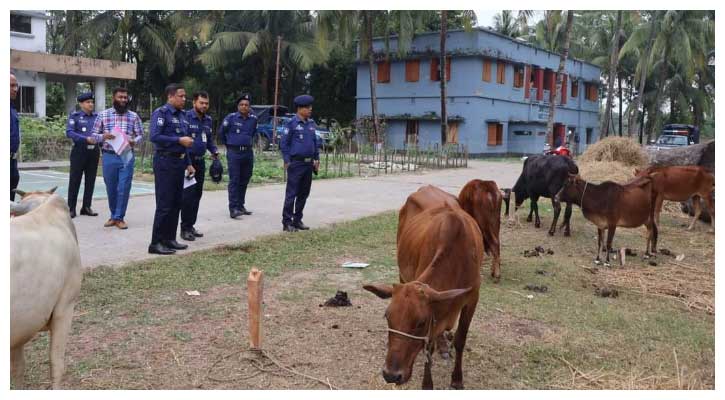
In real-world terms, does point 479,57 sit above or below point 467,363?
above

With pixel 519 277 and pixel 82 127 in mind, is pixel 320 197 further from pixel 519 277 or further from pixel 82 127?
pixel 519 277

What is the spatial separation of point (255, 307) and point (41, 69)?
22332mm

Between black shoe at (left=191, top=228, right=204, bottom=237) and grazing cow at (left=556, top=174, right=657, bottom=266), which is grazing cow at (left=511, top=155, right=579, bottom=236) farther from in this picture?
black shoe at (left=191, top=228, right=204, bottom=237)

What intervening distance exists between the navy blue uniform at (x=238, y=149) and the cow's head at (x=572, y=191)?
478 cm

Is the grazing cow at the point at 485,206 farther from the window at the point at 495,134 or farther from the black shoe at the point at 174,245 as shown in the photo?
the window at the point at 495,134

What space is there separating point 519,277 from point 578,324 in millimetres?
1734

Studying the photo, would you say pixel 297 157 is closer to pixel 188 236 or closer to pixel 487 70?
pixel 188 236

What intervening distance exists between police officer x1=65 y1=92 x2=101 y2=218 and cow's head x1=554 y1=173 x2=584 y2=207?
6633 mm

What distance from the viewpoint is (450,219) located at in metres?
4.05

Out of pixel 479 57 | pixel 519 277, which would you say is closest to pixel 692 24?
pixel 479 57

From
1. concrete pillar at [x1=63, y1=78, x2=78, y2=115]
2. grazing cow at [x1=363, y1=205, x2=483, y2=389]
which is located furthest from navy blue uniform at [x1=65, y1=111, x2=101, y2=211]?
concrete pillar at [x1=63, y1=78, x2=78, y2=115]

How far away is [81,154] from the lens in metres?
9.49

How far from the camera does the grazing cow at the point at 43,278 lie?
3166 millimetres

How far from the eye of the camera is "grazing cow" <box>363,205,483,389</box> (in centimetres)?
318
